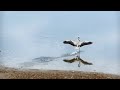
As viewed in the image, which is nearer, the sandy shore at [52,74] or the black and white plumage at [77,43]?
the black and white plumage at [77,43]

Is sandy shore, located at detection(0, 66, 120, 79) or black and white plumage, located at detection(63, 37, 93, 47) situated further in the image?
sandy shore, located at detection(0, 66, 120, 79)

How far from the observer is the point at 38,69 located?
14.2 feet

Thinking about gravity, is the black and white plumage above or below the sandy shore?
above

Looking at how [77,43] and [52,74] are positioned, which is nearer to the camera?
[77,43]

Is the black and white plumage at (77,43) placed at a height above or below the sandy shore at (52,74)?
above

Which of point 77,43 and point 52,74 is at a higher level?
point 77,43
